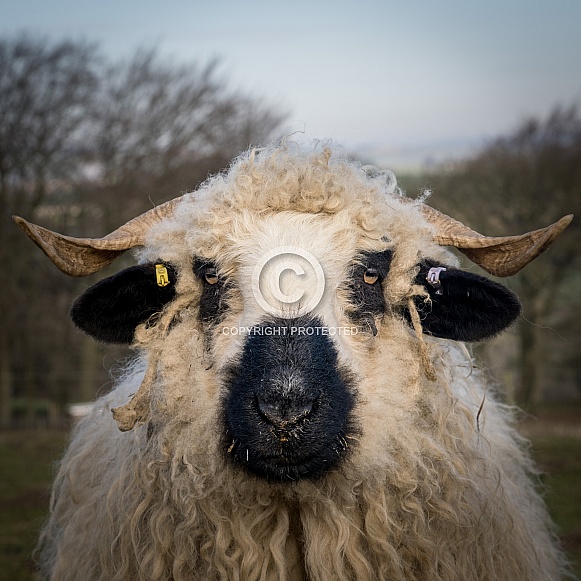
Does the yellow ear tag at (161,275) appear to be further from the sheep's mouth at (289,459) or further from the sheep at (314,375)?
the sheep's mouth at (289,459)

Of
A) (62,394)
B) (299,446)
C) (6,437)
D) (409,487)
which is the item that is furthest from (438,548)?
(62,394)

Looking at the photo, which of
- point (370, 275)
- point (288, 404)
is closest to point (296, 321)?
point (288, 404)

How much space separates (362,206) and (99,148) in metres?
Answer: 15.1

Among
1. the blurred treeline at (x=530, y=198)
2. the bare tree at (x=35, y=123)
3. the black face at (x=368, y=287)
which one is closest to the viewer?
the black face at (x=368, y=287)

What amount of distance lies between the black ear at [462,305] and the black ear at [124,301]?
3.78 ft

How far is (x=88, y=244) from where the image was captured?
337cm

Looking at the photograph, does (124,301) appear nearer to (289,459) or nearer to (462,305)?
(289,459)

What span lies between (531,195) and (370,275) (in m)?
18.2

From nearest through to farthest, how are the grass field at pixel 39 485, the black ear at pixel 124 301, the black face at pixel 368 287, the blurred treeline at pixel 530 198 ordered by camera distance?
the black face at pixel 368 287, the black ear at pixel 124 301, the grass field at pixel 39 485, the blurred treeline at pixel 530 198

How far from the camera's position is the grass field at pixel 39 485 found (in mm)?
6793

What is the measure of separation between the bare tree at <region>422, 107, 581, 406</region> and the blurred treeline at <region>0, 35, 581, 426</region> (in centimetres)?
4

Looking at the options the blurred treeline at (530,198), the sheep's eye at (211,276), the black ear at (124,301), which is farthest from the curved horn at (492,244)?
the blurred treeline at (530,198)

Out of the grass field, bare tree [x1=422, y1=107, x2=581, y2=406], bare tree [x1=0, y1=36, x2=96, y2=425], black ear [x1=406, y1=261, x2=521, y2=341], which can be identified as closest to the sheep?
black ear [x1=406, y1=261, x2=521, y2=341]

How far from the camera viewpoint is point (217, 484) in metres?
3.17
